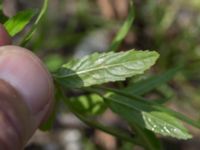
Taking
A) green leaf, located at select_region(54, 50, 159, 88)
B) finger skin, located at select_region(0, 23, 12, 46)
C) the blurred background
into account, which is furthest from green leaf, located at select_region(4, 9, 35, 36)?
the blurred background

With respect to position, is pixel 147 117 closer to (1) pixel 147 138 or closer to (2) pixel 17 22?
(1) pixel 147 138

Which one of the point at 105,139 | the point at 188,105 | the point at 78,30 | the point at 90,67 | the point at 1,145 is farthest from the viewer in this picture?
the point at 78,30

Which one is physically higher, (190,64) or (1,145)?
(1,145)

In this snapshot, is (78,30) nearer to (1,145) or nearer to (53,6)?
(53,6)

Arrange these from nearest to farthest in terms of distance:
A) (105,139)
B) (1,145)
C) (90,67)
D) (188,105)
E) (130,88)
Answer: (1,145) < (90,67) < (130,88) < (105,139) < (188,105)

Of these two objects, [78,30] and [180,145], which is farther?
[78,30]

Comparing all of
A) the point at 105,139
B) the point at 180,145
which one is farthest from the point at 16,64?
the point at 180,145

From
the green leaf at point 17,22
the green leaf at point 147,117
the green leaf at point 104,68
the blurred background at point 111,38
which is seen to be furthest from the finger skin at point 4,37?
the blurred background at point 111,38
